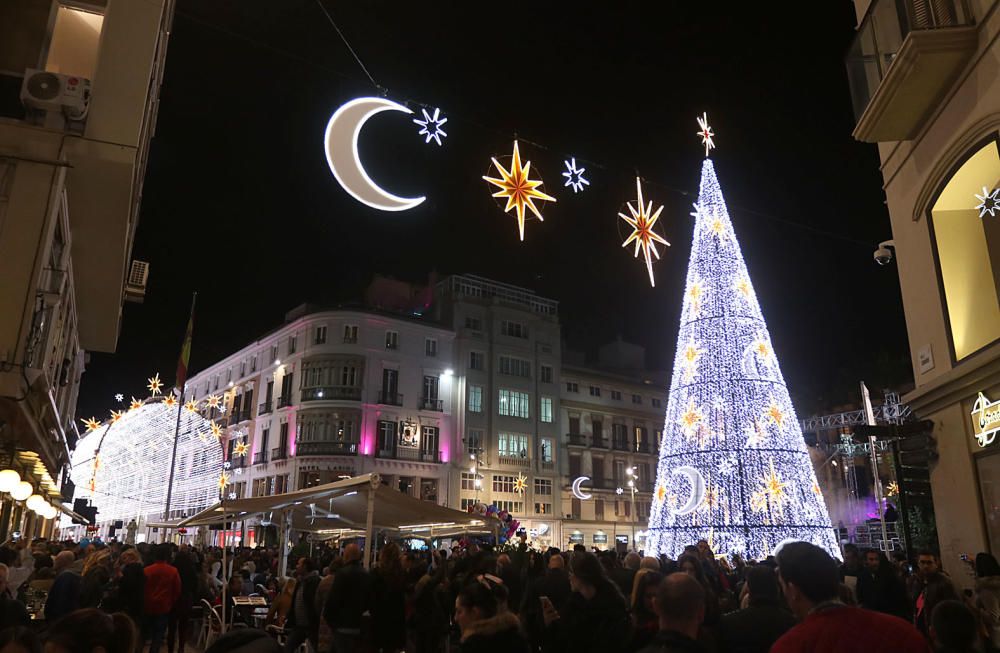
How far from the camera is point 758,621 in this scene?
155 inches

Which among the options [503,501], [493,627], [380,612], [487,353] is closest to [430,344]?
[487,353]

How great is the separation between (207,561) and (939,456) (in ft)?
45.8

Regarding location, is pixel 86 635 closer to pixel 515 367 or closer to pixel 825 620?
pixel 825 620

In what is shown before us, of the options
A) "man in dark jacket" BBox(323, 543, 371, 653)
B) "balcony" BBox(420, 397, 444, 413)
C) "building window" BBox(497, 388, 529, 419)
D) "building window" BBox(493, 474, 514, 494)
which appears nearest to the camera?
"man in dark jacket" BBox(323, 543, 371, 653)

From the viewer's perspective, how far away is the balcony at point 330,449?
40.9 m

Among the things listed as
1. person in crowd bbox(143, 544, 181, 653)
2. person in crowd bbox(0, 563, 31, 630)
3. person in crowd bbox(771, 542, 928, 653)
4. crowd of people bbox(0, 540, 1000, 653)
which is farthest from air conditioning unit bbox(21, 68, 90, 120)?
person in crowd bbox(771, 542, 928, 653)

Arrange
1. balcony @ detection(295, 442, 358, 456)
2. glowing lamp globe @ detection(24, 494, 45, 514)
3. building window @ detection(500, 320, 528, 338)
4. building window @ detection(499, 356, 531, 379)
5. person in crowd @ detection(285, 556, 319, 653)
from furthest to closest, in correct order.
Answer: building window @ detection(500, 320, 528, 338) → building window @ detection(499, 356, 531, 379) → balcony @ detection(295, 442, 358, 456) → glowing lamp globe @ detection(24, 494, 45, 514) → person in crowd @ detection(285, 556, 319, 653)

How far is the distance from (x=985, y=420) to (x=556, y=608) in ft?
18.0

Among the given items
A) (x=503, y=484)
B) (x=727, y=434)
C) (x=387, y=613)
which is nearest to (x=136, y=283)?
(x=387, y=613)

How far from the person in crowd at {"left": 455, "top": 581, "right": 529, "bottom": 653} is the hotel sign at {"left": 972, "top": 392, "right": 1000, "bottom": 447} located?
22.5 feet

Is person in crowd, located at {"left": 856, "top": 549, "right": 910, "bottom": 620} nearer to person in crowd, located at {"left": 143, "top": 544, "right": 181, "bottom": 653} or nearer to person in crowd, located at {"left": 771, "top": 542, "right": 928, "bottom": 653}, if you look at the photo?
person in crowd, located at {"left": 771, "top": 542, "right": 928, "bottom": 653}

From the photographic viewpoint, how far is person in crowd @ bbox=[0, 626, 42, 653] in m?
2.43

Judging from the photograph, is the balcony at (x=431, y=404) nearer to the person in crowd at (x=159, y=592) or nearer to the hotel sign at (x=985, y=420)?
the person in crowd at (x=159, y=592)

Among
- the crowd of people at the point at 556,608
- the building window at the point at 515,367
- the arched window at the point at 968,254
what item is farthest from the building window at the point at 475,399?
the arched window at the point at 968,254
